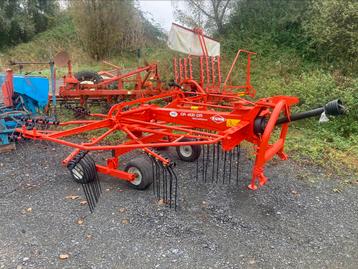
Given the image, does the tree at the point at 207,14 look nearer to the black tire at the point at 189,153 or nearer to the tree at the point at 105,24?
the tree at the point at 105,24

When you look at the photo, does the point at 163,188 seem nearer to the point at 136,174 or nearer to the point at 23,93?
the point at 136,174

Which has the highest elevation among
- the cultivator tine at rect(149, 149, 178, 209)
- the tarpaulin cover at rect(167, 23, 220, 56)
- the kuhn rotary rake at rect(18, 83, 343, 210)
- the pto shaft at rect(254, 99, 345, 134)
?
the tarpaulin cover at rect(167, 23, 220, 56)

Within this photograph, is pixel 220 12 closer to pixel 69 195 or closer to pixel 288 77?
pixel 288 77

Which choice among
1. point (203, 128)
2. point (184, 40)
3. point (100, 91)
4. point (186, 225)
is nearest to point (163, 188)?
point (186, 225)

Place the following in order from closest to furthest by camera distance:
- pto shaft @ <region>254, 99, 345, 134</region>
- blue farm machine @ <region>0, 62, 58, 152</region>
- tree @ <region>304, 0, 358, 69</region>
Answer: pto shaft @ <region>254, 99, 345, 134</region> → blue farm machine @ <region>0, 62, 58, 152</region> → tree @ <region>304, 0, 358, 69</region>

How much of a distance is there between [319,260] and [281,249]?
0.32 meters

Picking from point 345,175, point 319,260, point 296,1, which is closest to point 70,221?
point 319,260

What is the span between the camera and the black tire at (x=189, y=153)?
485 cm

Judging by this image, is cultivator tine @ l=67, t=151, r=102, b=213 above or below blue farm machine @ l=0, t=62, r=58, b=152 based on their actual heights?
below

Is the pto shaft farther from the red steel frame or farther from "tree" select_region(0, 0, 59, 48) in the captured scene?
"tree" select_region(0, 0, 59, 48)

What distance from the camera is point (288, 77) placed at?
987 cm

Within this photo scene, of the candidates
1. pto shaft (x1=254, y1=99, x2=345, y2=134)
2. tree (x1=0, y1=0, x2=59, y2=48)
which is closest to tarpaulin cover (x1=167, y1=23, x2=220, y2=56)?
pto shaft (x1=254, y1=99, x2=345, y2=134)

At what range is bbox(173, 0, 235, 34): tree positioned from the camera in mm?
12727

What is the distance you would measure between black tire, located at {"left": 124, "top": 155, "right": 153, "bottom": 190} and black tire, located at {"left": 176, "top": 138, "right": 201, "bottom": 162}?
0.97 meters
